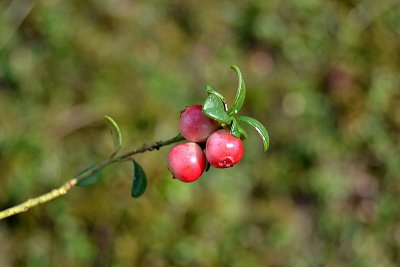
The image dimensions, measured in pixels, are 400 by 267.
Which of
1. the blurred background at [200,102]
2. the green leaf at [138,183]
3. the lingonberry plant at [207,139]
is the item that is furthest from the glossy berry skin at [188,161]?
the blurred background at [200,102]

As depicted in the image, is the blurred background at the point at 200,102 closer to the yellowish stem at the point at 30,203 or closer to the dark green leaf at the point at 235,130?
the yellowish stem at the point at 30,203

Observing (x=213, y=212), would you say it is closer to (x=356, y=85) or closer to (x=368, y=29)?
(x=356, y=85)

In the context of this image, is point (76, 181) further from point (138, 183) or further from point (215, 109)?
point (215, 109)

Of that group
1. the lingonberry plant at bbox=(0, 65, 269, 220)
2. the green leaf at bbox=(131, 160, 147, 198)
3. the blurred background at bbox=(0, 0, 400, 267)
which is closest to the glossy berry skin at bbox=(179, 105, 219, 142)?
the lingonberry plant at bbox=(0, 65, 269, 220)

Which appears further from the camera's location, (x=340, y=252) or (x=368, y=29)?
(x=368, y=29)

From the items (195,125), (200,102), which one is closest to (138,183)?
(195,125)

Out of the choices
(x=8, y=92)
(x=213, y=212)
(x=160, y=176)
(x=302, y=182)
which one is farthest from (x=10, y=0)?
(x=302, y=182)
